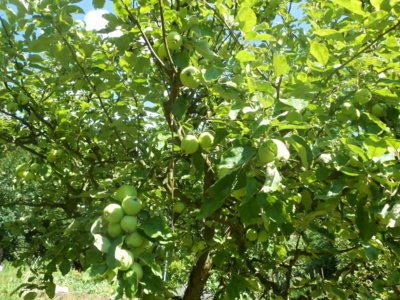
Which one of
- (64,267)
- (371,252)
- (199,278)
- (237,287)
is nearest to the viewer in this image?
(371,252)

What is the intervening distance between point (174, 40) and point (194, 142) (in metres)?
0.46

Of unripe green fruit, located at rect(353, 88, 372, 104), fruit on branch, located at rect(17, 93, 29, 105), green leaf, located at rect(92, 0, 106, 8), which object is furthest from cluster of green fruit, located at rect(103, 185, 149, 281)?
fruit on branch, located at rect(17, 93, 29, 105)

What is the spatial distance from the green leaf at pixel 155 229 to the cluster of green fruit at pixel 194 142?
386 millimetres

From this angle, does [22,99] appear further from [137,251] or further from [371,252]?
[371,252]

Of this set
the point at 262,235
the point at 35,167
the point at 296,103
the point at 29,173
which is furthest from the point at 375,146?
the point at 29,173

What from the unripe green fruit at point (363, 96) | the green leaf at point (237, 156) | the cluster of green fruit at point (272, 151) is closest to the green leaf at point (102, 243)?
the green leaf at point (237, 156)

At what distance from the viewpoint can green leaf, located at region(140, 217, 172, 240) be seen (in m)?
1.28

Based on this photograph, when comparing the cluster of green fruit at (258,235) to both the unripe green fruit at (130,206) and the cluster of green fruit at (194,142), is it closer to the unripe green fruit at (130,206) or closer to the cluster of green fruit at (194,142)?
the cluster of green fruit at (194,142)

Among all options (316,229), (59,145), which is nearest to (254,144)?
(316,229)

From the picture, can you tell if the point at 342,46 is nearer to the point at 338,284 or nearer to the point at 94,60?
the point at 94,60

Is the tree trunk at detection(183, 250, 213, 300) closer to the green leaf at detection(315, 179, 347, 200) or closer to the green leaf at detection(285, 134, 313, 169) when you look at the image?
the green leaf at detection(315, 179, 347, 200)

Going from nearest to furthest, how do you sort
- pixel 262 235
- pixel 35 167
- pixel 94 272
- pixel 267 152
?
pixel 94 272 → pixel 267 152 → pixel 262 235 → pixel 35 167

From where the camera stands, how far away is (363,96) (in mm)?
1764

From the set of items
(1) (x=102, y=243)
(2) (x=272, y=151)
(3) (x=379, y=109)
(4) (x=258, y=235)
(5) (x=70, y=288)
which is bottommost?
(5) (x=70, y=288)
